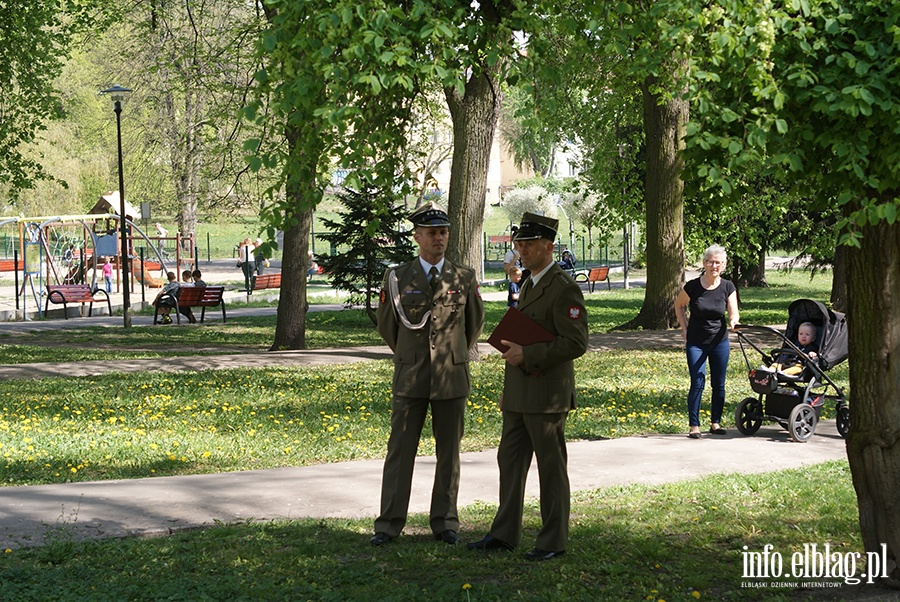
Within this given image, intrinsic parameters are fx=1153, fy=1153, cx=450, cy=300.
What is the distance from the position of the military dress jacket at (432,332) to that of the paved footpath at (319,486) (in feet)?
4.09

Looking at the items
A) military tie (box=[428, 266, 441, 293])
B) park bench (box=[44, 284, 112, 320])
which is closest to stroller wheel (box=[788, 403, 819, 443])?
military tie (box=[428, 266, 441, 293])

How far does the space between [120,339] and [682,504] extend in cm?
1815

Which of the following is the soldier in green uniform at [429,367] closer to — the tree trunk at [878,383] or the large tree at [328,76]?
the large tree at [328,76]

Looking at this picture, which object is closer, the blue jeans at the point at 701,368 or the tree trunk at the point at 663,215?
the blue jeans at the point at 701,368

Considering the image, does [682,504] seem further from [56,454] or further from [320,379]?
[320,379]

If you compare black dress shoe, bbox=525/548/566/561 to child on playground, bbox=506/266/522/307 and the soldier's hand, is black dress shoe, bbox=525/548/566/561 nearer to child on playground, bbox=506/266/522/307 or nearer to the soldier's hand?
the soldier's hand

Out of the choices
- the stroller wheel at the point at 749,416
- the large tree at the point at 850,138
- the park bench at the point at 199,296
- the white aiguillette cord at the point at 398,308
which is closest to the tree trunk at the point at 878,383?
the large tree at the point at 850,138

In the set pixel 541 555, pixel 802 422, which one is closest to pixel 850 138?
pixel 541 555

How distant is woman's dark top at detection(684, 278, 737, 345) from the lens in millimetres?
11086

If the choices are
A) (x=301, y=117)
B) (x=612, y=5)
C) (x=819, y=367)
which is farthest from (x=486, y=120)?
(x=301, y=117)

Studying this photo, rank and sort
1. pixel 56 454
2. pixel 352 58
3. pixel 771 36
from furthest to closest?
pixel 56 454
pixel 352 58
pixel 771 36

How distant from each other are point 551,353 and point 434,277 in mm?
1055

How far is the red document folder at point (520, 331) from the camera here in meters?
6.79

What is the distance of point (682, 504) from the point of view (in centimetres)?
820
